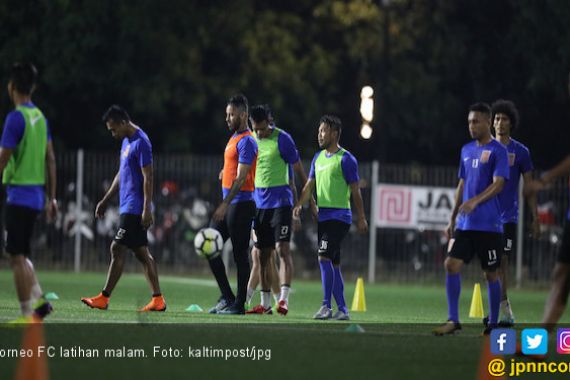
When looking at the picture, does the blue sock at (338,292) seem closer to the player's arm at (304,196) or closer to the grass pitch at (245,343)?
the grass pitch at (245,343)

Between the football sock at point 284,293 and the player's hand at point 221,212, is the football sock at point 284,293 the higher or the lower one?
the lower one

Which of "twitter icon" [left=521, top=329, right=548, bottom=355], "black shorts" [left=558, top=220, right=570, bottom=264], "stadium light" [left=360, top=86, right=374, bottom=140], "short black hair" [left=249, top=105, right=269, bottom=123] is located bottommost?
"twitter icon" [left=521, top=329, right=548, bottom=355]

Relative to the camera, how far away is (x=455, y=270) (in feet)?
44.1

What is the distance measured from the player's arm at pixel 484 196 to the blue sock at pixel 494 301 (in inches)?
35.4

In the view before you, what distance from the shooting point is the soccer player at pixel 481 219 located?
13484mm

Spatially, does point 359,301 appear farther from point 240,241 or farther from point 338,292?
point 240,241

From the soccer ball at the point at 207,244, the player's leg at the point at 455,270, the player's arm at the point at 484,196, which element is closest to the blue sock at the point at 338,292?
the soccer ball at the point at 207,244

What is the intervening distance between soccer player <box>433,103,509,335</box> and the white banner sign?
15424 millimetres

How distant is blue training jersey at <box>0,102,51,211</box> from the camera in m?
12.2

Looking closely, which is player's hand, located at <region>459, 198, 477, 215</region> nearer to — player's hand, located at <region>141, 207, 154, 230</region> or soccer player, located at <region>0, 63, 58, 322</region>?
player's hand, located at <region>141, 207, 154, 230</region>

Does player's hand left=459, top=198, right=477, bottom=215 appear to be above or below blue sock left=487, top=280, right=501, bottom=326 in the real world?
above

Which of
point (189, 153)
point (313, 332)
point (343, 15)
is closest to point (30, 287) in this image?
point (313, 332)

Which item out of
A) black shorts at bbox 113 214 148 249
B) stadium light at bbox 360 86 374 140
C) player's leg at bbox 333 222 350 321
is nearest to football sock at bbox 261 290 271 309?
player's leg at bbox 333 222 350 321

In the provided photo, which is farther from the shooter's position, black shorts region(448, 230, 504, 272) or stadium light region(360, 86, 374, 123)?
stadium light region(360, 86, 374, 123)
